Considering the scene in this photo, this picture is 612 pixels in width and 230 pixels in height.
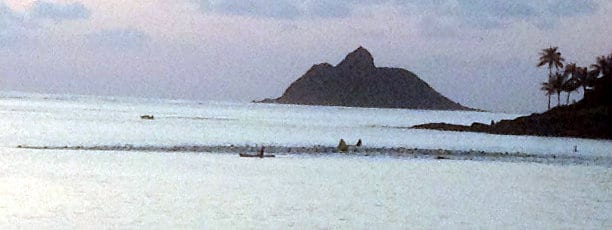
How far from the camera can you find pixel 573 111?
12712 centimetres

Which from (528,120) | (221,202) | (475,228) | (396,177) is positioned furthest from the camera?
(528,120)

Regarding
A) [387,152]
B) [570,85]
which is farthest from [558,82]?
[387,152]

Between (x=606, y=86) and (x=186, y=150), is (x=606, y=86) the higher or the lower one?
the higher one

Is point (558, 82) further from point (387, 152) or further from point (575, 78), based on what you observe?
point (387, 152)

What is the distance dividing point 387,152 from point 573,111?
57153mm

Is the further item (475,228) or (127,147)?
(127,147)

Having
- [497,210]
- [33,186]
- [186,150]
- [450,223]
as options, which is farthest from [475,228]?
[186,150]

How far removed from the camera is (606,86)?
122m

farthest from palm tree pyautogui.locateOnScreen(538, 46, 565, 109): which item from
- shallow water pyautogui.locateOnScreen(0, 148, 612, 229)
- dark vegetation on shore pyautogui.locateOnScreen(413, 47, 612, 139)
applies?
shallow water pyautogui.locateOnScreen(0, 148, 612, 229)

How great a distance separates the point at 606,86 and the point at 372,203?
9243cm

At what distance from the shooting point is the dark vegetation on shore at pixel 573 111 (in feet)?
402

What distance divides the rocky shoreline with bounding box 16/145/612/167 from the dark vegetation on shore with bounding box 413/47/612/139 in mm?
40638

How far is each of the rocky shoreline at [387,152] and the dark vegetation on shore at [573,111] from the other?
133 feet

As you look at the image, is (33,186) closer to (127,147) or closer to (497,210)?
(497,210)
